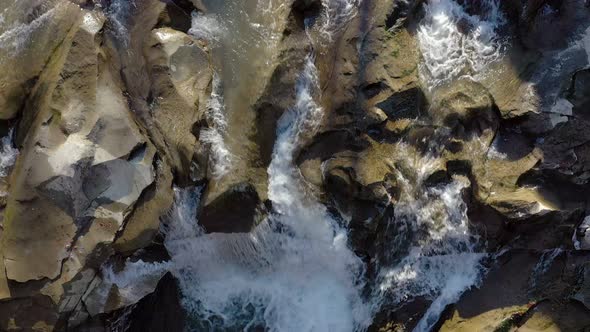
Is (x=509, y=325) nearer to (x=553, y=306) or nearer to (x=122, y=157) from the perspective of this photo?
(x=553, y=306)

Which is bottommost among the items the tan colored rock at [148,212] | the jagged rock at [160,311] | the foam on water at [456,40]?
the jagged rock at [160,311]

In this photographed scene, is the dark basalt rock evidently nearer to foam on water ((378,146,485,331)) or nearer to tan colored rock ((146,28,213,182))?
tan colored rock ((146,28,213,182))

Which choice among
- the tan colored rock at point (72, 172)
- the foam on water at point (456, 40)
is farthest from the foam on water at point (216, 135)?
the foam on water at point (456, 40)

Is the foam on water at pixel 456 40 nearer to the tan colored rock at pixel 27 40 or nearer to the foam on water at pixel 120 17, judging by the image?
the foam on water at pixel 120 17

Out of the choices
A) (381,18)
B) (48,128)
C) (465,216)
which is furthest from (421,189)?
(48,128)

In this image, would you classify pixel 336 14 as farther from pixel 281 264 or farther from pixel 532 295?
pixel 532 295

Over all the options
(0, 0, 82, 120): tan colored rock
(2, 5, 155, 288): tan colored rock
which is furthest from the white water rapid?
(0, 0, 82, 120): tan colored rock
